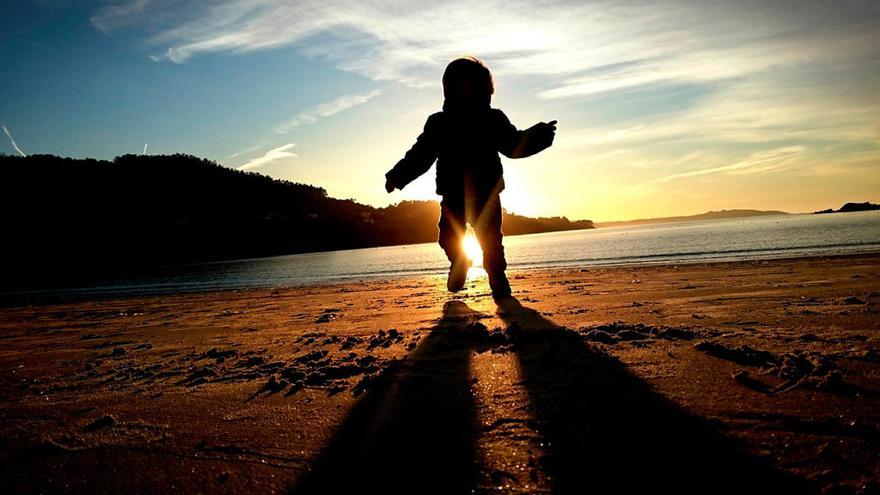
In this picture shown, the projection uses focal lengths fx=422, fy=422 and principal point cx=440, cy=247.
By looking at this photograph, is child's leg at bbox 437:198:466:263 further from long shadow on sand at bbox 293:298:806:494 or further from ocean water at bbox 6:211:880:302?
ocean water at bbox 6:211:880:302

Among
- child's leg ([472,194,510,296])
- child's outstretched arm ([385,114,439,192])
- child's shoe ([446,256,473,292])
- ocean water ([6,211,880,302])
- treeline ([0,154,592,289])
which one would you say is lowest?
ocean water ([6,211,880,302])

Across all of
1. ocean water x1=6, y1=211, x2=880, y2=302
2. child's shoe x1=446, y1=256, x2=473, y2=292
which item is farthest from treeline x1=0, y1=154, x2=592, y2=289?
child's shoe x1=446, y1=256, x2=473, y2=292

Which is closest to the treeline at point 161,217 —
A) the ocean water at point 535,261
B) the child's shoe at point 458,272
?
the ocean water at point 535,261

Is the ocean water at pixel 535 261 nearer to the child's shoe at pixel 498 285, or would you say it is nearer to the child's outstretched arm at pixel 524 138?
Answer: the child's shoe at pixel 498 285

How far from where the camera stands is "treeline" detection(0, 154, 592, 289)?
70312 mm

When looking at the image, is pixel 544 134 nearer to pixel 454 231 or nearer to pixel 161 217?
pixel 454 231

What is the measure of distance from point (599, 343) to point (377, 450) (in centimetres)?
169

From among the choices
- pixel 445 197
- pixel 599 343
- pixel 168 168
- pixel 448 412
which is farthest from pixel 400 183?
pixel 168 168

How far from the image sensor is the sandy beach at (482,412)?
1184mm

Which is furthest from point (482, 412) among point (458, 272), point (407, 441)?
point (458, 272)

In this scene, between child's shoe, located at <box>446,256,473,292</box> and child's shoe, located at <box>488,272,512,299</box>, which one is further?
child's shoe, located at <box>446,256,473,292</box>

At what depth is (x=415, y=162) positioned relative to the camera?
5.04 metres

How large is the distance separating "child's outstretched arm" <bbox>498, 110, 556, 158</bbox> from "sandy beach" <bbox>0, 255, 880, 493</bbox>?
208cm

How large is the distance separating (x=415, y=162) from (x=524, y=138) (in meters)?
1.30
